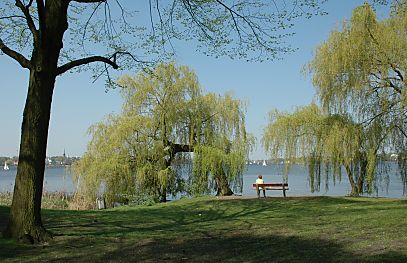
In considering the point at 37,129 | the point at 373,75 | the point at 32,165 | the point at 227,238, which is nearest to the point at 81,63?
the point at 37,129

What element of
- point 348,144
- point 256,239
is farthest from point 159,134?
point 256,239

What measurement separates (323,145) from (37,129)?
42.5 feet

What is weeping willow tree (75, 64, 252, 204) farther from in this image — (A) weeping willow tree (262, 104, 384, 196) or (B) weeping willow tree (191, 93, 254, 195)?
(A) weeping willow tree (262, 104, 384, 196)

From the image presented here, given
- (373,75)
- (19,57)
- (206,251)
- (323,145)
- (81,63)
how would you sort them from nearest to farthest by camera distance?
1. (206,251)
2. (19,57)
3. (81,63)
4. (373,75)
5. (323,145)

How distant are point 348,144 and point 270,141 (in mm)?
4174

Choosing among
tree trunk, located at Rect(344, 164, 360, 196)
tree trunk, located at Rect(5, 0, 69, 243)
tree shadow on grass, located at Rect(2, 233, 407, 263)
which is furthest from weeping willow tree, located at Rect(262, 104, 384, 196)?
tree trunk, located at Rect(5, 0, 69, 243)

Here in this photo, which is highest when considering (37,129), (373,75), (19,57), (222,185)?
(373,75)

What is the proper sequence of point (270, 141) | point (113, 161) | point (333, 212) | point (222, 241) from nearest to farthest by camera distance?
1. point (222, 241)
2. point (333, 212)
3. point (113, 161)
4. point (270, 141)

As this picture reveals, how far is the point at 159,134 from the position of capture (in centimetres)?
2091

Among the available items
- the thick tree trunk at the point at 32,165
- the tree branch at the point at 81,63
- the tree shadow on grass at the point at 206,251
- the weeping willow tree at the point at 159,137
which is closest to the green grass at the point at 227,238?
the tree shadow on grass at the point at 206,251

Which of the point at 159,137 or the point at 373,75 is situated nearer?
the point at 373,75

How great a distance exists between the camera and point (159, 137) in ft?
68.2

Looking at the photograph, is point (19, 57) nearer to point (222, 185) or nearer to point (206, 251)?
point (206, 251)

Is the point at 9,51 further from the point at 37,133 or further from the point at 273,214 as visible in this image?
the point at 273,214
